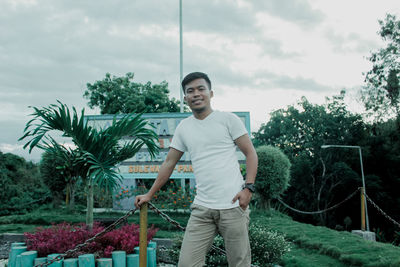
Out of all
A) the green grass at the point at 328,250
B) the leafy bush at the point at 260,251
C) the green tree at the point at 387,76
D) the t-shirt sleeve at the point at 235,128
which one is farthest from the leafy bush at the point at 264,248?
the green tree at the point at 387,76

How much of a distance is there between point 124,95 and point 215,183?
91.2 feet

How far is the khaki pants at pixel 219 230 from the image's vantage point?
265cm

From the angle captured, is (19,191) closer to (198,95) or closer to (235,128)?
(198,95)

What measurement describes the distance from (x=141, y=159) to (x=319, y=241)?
285 inches

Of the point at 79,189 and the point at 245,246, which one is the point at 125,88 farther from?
the point at 245,246

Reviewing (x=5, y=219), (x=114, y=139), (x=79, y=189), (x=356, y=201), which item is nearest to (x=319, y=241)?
(x=114, y=139)

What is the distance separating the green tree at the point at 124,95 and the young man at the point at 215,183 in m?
25.8

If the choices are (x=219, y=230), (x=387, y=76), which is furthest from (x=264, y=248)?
(x=387, y=76)

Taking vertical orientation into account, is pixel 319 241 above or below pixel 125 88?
below

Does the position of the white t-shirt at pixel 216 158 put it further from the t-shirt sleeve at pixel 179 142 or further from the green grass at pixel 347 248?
the green grass at pixel 347 248

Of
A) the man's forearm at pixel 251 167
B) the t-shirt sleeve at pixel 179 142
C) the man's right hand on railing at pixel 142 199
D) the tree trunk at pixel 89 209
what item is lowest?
the tree trunk at pixel 89 209

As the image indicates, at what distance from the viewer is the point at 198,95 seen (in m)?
2.89

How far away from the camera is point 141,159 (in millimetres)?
13078

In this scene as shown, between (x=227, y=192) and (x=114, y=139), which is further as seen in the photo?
(x=114, y=139)
